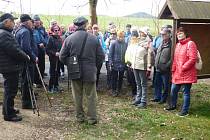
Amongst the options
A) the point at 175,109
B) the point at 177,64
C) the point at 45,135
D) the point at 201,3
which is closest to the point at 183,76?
the point at 177,64

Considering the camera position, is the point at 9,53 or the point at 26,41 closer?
the point at 9,53

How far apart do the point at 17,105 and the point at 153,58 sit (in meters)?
3.37

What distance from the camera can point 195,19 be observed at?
9.17 m

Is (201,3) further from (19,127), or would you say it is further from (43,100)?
Answer: (19,127)

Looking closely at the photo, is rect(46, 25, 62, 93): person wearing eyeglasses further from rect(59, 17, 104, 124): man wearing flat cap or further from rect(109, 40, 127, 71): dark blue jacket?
rect(59, 17, 104, 124): man wearing flat cap

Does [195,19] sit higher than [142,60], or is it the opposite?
[195,19]

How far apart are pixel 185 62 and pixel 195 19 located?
48.8 inches

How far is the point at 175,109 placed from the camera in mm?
9297

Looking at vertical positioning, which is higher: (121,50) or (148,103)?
(121,50)

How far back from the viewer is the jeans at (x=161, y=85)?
379 inches

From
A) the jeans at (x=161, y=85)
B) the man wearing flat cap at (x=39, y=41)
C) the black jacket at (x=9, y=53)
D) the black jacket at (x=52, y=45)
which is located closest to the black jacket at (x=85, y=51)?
the black jacket at (x=9, y=53)

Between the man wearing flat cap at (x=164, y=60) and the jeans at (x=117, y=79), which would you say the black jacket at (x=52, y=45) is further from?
the man wearing flat cap at (x=164, y=60)

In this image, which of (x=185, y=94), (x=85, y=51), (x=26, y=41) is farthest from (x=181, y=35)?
(x=26, y=41)

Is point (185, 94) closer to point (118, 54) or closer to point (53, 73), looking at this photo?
point (118, 54)
